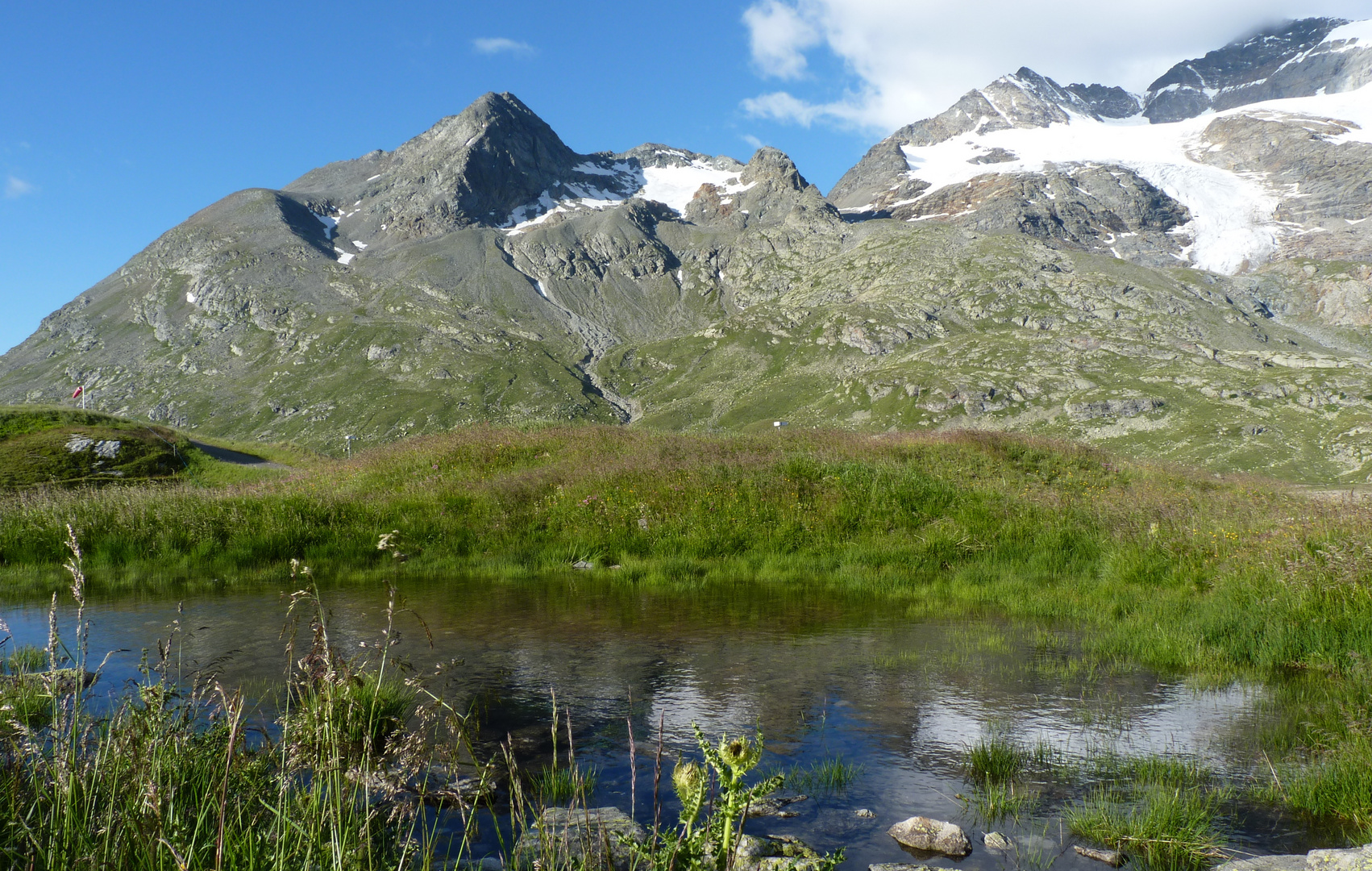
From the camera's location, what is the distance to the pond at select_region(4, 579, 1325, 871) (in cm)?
545

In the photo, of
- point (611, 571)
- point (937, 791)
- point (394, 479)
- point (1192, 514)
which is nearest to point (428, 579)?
point (611, 571)

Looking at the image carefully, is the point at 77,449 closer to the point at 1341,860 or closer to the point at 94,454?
the point at 94,454

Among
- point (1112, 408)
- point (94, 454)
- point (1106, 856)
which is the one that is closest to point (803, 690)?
point (1106, 856)

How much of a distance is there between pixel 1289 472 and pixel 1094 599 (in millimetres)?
160678

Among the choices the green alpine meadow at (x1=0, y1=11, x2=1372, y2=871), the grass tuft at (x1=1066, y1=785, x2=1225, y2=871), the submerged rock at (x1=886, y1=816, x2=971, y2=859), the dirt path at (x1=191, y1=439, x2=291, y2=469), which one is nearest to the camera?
the green alpine meadow at (x1=0, y1=11, x2=1372, y2=871)

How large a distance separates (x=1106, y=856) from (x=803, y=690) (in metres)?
3.45

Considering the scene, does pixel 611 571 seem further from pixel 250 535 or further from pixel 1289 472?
pixel 1289 472

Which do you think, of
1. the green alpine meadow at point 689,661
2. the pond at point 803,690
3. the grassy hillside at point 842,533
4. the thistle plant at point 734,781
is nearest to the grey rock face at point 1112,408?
the green alpine meadow at point 689,661

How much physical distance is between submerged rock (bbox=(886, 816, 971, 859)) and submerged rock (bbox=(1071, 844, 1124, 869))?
27.4 inches

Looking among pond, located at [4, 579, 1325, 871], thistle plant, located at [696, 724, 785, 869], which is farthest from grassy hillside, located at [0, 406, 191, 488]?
thistle plant, located at [696, 724, 785, 869]

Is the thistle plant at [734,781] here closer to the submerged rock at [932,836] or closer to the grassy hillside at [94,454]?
the submerged rock at [932,836]

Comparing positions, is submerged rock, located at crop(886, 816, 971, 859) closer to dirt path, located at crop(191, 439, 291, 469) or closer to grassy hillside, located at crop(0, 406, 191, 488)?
grassy hillside, located at crop(0, 406, 191, 488)

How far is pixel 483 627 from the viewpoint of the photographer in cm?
1040

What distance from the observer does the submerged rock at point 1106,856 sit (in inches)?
187
